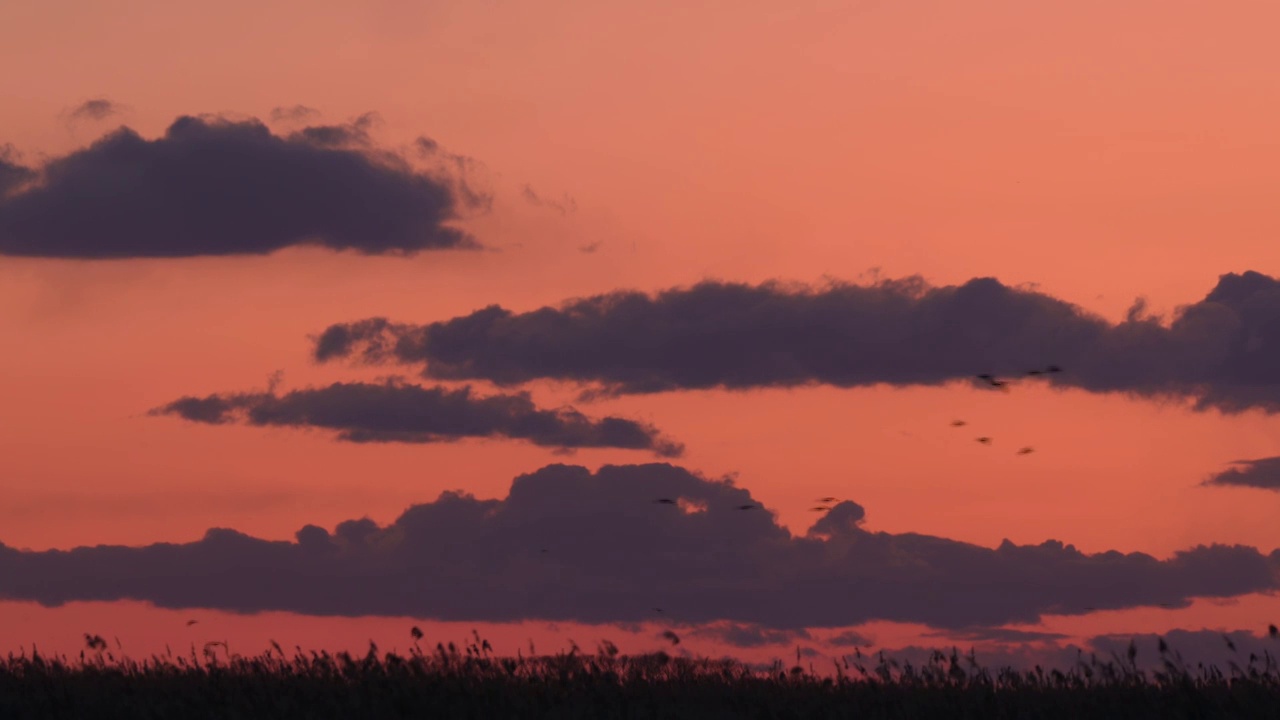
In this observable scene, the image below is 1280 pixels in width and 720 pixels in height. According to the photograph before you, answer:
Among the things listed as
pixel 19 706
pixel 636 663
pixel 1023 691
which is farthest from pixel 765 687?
pixel 19 706

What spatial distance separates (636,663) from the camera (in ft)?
74.3

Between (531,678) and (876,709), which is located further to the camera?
(531,678)

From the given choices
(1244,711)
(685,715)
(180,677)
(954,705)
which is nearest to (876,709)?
(954,705)

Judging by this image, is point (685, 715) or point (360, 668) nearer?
point (685, 715)

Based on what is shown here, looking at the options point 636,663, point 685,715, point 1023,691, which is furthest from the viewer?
point 636,663

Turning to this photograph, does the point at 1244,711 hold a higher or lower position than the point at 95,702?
lower

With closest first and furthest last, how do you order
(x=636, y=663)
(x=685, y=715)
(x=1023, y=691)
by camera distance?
1. (x=685, y=715)
2. (x=1023, y=691)
3. (x=636, y=663)

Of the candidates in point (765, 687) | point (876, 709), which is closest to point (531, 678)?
point (765, 687)

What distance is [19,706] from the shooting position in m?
21.3

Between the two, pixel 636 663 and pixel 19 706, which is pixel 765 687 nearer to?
pixel 636 663

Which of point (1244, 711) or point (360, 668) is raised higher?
point (360, 668)

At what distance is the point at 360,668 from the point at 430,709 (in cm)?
251

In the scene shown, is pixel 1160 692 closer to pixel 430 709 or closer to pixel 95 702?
pixel 430 709

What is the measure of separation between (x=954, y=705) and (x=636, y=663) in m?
4.50
